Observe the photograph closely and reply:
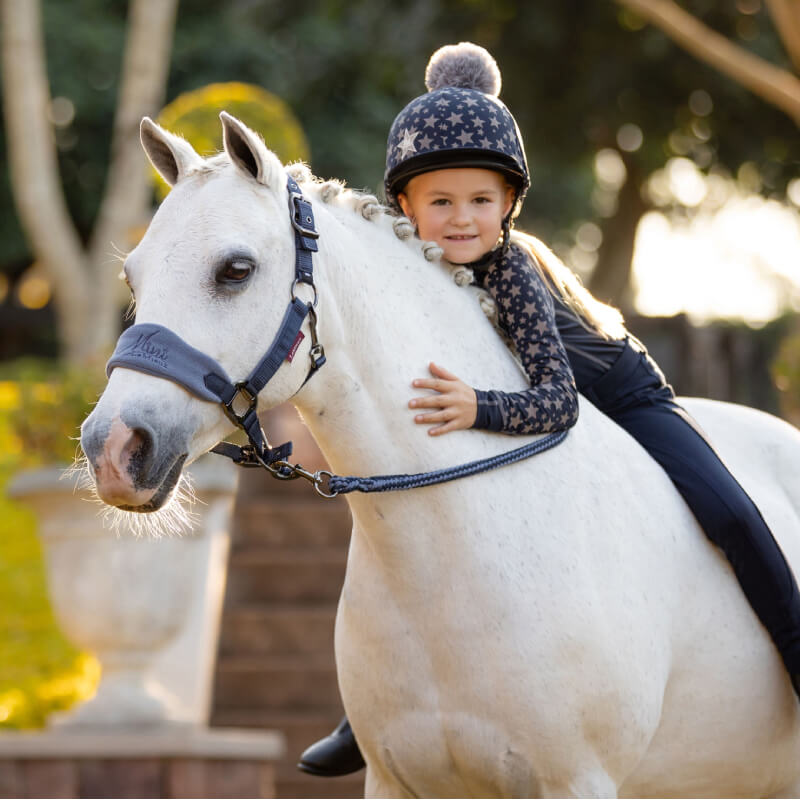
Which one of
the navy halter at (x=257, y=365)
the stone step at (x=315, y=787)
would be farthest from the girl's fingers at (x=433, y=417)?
the stone step at (x=315, y=787)

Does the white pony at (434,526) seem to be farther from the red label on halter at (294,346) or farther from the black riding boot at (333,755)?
the black riding boot at (333,755)

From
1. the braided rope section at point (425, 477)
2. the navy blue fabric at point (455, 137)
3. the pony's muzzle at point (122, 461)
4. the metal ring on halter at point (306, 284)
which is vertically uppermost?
the navy blue fabric at point (455, 137)

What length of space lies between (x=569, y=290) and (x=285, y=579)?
581 centimetres

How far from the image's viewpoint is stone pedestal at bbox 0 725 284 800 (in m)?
6.12

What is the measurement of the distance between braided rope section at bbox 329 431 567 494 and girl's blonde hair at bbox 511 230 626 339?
57 cm

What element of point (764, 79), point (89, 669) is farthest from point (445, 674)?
point (764, 79)

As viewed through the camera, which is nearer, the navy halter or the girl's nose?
the navy halter

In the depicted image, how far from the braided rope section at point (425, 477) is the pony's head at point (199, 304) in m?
0.26

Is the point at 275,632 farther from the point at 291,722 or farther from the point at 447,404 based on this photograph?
the point at 447,404

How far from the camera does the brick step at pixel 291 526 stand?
30.9 ft

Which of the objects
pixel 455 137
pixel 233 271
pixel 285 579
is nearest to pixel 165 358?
pixel 233 271

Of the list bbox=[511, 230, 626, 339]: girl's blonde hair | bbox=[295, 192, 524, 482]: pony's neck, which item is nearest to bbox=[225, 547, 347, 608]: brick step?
bbox=[511, 230, 626, 339]: girl's blonde hair

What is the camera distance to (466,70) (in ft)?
11.2

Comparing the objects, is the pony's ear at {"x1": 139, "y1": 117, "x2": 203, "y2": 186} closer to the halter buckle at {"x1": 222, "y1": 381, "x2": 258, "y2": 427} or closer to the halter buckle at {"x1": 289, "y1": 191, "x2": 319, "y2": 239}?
the halter buckle at {"x1": 289, "y1": 191, "x2": 319, "y2": 239}
